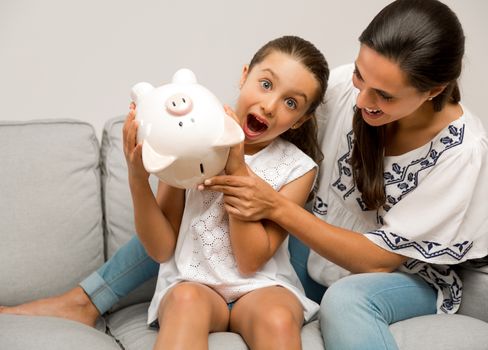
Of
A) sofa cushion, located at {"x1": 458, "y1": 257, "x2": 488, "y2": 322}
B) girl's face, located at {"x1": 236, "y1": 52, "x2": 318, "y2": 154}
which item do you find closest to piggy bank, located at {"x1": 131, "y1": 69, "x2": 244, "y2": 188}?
girl's face, located at {"x1": 236, "y1": 52, "x2": 318, "y2": 154}

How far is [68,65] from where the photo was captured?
68.9 inches

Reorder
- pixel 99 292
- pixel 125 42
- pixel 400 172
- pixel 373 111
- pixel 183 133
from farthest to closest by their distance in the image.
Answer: pixel 125 42 → pixel 99 292 → pixel 400 172 → pixel 373 111 → pixel 183 133

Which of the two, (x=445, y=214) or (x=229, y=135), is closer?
(x=229, y=135)

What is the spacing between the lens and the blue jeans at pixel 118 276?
153cm

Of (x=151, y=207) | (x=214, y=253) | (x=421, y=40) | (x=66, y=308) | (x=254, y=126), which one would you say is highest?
(x=421, y=40)

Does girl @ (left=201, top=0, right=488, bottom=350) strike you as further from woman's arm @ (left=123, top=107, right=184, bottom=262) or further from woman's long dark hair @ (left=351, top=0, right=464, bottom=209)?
woman's arm @ (left=123, top=107, right=184, bottom=262)

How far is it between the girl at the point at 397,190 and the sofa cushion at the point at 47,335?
40 centimetres

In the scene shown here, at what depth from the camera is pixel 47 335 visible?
129cm

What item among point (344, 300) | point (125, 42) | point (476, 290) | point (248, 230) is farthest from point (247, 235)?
point (125, 42)

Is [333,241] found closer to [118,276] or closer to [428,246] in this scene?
[428,246]

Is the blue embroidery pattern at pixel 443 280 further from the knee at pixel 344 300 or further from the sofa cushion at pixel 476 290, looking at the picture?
the knee at pixel 344 300

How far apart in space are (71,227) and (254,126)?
55 cm

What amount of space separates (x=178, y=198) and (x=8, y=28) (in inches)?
28.1

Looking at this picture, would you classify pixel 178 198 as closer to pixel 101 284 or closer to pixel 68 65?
pixel 101 284
